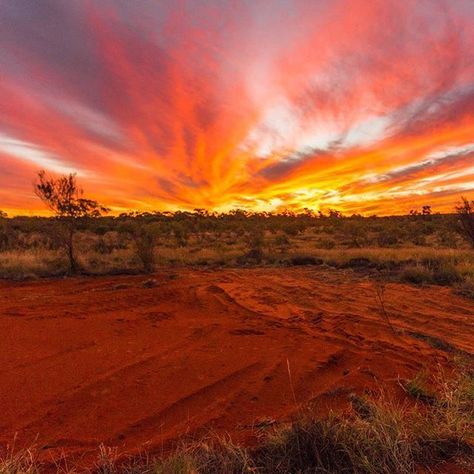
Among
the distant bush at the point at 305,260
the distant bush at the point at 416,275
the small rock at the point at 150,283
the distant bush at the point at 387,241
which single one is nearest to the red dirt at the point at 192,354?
the small rock at the point at 150,283

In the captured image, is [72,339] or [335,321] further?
[335,321]

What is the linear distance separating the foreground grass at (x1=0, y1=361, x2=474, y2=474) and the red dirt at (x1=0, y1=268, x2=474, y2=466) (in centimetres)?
48

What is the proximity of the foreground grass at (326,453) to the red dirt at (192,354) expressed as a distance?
48 centimetres

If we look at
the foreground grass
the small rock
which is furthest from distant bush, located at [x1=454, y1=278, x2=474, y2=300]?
the small rock

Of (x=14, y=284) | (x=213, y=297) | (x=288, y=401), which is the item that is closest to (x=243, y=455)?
(x=288, y=401)

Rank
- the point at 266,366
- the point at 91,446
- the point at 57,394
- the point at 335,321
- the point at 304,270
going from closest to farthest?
the point at 91,446
the point at 57,394
the point at 266,366
the point at 335,321
the point at 304,270

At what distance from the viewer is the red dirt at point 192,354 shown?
4.12 meters

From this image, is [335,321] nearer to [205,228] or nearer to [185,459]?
[185,459]

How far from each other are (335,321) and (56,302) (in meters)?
6.92

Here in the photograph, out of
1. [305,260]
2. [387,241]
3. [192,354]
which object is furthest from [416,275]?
[387,241]

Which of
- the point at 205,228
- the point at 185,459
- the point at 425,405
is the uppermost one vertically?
the point at 205,228

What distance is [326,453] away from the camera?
315 centimetres

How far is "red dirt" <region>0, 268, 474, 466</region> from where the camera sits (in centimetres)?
412

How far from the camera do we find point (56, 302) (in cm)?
966
